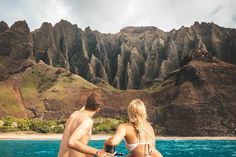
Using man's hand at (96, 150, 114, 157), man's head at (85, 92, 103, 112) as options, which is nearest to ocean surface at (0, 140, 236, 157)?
man's head at (85, 92, 103, 112)

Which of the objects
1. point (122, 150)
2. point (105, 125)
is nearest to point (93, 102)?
point (122, 150)

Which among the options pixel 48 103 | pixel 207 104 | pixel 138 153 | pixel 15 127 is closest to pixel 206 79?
pixel 207 104

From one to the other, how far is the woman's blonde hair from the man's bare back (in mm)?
853

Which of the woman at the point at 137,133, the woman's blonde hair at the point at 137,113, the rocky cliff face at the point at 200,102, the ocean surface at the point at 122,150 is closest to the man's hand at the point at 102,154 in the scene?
the woman at the point at 137,133

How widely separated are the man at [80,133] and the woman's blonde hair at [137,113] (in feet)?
2.48

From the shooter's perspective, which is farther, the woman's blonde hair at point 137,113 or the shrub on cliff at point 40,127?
the shrub on cliff at point 40,127

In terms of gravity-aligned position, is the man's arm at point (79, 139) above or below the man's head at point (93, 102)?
below

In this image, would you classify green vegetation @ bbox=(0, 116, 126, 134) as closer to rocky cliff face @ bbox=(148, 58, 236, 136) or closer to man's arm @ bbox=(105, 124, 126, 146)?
rocky cliff face @ bbox=(148, 58, 236, 136)

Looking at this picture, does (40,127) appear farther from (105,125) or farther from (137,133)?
(137,133)

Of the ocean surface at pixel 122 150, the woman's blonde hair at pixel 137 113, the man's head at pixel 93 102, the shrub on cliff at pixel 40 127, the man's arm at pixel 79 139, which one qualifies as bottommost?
the ocean surface at pixel 122 150

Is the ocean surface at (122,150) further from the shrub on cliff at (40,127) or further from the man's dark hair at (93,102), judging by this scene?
the man's dark hair at (93,102)

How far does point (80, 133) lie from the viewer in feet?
27.5

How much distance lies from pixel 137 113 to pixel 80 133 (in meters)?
1.19

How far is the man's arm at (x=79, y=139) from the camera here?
26.6ft
